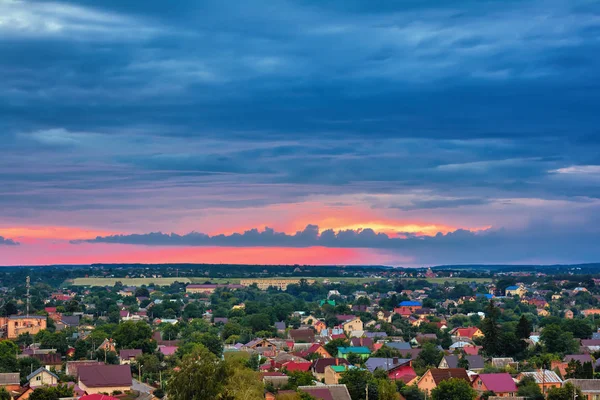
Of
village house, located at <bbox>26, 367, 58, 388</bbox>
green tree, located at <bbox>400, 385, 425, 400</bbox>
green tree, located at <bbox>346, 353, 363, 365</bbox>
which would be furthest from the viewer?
green tree, located at <bbox>346, 353, 363, 365</bbox>

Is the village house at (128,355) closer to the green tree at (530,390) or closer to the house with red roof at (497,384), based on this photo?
the house with red roof at (497,384)

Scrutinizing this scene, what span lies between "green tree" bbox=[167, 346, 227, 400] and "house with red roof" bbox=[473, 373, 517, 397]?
76.7ft

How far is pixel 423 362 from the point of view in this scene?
265 ft

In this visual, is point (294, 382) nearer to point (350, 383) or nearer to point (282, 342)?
point (350, 383)

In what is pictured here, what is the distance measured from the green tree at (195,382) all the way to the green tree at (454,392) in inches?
669

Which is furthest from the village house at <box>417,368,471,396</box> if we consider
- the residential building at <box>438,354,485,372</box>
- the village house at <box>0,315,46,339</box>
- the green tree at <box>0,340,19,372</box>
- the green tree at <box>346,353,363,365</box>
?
the village house at <box>0,315,46,339</box>

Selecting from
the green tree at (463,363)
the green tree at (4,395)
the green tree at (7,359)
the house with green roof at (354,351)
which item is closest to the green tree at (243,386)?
the green tree at (4,395)

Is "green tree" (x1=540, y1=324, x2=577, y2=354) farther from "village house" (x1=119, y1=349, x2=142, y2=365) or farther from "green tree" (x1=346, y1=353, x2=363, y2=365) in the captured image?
"village house" (x1=119, y1=349, x2=142, y2=365)

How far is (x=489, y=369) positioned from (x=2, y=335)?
6165cm

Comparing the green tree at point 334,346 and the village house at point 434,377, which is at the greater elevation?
the green tree at point 334,346

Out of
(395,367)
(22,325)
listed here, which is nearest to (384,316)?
(22,325)

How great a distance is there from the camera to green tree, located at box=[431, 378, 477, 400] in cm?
5869

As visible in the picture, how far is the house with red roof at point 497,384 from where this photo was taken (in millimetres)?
63781

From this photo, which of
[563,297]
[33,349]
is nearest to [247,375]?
[33,349]
